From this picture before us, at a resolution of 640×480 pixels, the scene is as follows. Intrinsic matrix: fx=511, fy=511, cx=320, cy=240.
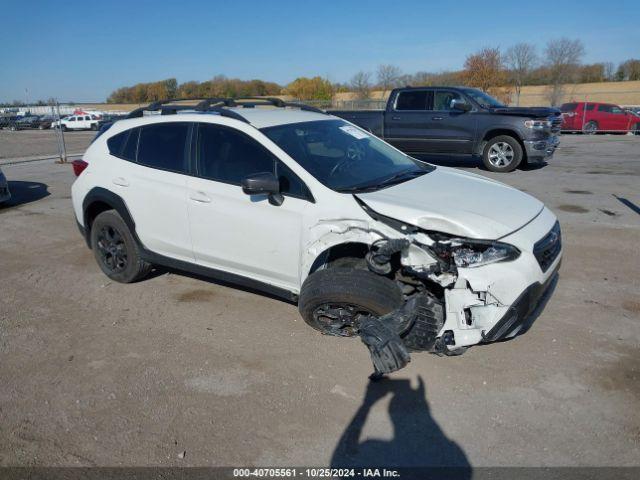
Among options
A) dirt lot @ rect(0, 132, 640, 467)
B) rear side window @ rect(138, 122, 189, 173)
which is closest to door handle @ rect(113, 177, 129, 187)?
rear side window @ rect(138, 122, 189, 173)

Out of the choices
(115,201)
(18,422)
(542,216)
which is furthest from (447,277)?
(115,201)

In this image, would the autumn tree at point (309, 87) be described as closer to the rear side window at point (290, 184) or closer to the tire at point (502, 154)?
the tire at point (502, 154)

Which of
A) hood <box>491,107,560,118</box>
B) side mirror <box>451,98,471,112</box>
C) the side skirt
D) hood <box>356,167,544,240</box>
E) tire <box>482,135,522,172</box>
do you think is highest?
side mirror <box>451,98,471,112</box>

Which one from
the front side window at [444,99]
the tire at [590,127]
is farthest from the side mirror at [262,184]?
the tire at [590,127]

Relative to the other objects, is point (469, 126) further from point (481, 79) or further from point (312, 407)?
point (481, 79)

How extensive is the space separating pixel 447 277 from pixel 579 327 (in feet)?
5.00

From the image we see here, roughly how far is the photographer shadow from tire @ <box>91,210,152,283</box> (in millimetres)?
2910

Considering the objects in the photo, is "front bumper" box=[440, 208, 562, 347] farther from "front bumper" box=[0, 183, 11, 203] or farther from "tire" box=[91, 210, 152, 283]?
"front bumper" box=[0, 183, 11, 203]

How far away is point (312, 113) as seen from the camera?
5.09m

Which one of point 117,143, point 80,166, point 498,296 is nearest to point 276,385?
point 498,296

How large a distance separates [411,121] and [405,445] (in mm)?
10464

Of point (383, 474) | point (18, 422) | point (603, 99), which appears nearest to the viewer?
point (383, 474)

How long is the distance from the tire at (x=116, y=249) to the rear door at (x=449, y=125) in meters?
8.76

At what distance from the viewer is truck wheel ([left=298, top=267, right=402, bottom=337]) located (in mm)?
3449
